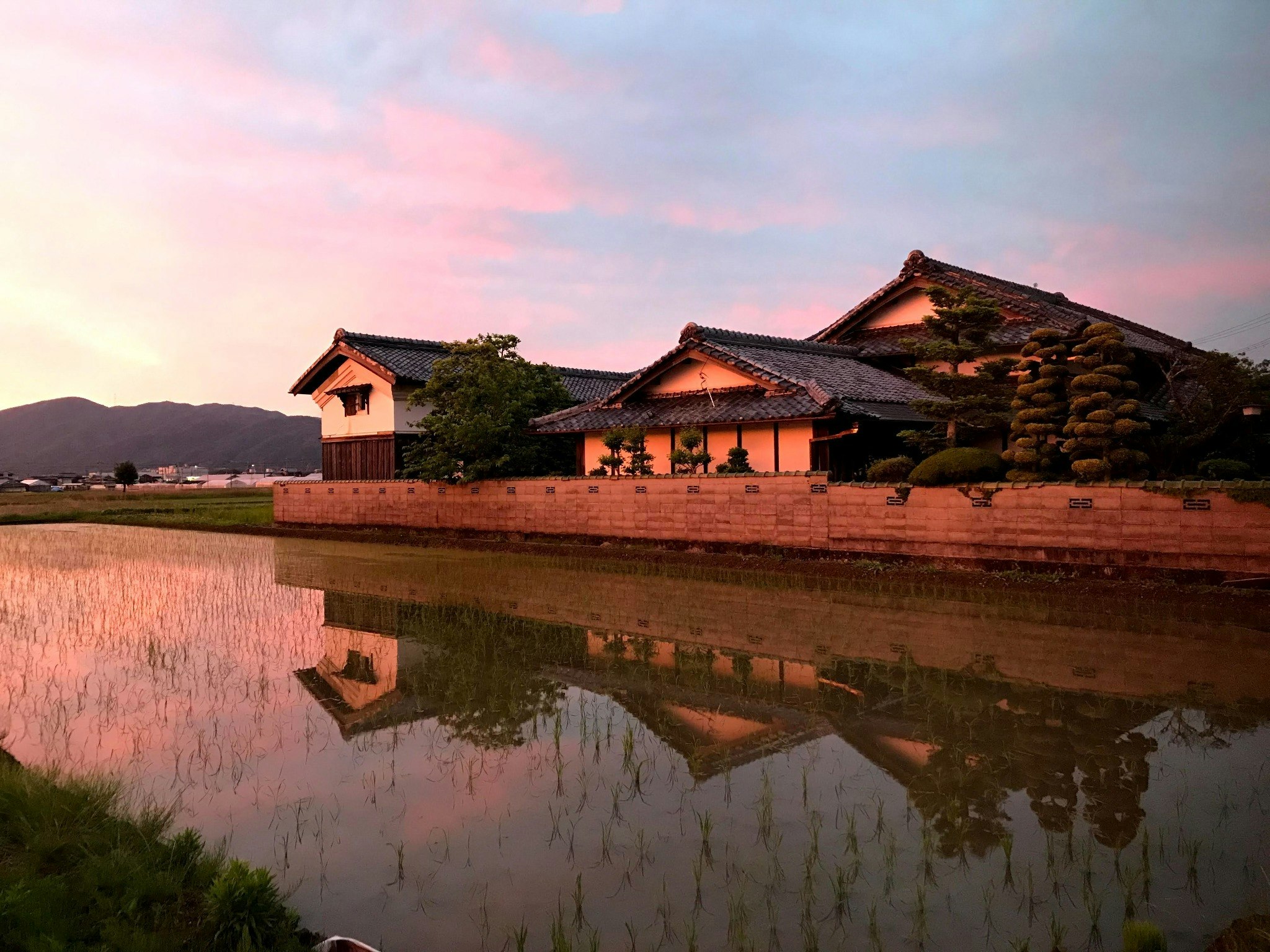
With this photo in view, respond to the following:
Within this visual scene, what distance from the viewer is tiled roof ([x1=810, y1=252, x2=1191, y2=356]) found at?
20.4m

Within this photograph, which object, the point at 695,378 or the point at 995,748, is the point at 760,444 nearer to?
the point at 695,378

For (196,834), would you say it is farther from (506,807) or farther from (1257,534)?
(1257,534)

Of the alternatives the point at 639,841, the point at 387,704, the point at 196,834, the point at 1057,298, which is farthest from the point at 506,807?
the point at 1057,298

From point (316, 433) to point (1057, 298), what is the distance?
12946cm

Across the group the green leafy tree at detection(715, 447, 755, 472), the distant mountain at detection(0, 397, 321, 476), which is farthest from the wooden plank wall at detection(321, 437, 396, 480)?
the distant mountain at detection(0, 397, 321, 476)

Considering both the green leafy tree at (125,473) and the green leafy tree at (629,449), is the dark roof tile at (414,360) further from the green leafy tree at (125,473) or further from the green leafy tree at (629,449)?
the green leafy tree at (125,473)

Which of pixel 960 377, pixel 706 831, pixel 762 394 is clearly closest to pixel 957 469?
pixel 960 377

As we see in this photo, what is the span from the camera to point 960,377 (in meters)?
17.4

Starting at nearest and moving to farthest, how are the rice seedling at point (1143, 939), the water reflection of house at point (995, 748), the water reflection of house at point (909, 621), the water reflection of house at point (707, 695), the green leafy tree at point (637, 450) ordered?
the rice seedling at point (1143, 939), the water reflection of house at point (995, 748), the water reflection of house at point (707, 695), the water reflection of house at point (909, 621), the green leafy tree at point (637, 450)

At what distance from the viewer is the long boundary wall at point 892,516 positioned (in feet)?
40.3

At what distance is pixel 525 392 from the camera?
84.3ft

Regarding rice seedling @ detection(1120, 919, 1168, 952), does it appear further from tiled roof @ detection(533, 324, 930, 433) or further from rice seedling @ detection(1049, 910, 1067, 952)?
tiled roof @ detection(533, 324, 930, 433)

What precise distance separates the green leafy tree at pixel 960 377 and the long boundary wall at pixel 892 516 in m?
2.76

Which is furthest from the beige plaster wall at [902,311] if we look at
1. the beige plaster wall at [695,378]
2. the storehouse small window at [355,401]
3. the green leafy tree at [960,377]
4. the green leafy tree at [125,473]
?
the green leafy tree at [125,473]
